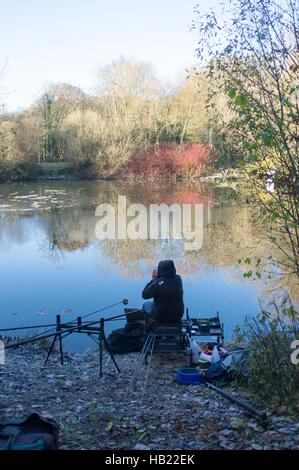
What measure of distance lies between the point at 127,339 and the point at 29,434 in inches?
147

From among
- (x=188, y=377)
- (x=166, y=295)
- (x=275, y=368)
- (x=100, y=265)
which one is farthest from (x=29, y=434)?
(x=100, y=265)

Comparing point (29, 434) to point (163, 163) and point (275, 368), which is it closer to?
point (275, 368)

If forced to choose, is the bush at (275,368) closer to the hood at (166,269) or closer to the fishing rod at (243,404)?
the fishing rod at (243,404)

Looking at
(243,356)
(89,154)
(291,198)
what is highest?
(89,154)

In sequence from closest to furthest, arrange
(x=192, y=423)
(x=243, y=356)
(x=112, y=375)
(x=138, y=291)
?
(x=192, y=423), (x=243, y=356), (x=112, y=375), (x=138, y=291)

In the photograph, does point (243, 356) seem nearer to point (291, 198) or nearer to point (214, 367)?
point (214, 367)

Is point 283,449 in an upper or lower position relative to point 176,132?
lower

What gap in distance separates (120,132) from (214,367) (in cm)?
3119

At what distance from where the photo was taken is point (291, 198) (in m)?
3.95

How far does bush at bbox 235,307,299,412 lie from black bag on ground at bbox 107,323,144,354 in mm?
2139

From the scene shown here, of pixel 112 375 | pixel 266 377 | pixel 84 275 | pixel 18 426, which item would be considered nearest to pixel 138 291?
pixel 84 275

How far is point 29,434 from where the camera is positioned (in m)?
2.83

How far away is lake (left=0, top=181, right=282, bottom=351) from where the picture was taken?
848cm

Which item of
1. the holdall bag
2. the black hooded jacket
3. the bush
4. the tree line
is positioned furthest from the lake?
the tree line
